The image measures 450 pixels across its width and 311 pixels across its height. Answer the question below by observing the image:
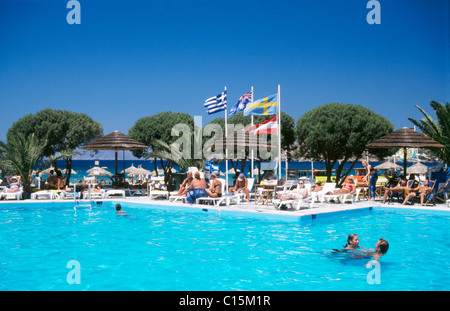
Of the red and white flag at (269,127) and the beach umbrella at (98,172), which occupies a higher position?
the red and white flag at (269,127)

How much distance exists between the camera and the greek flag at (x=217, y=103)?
57.9 ft

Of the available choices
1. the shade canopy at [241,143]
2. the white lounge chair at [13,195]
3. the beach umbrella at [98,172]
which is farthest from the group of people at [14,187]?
the shade canopy at [241,143]

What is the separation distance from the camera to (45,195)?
15117mm

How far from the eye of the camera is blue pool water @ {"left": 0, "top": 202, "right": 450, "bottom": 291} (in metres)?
5.76

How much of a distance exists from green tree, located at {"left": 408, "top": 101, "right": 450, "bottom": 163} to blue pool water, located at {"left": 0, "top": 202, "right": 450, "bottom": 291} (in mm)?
5092

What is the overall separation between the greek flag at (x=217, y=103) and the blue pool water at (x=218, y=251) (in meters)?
6.92

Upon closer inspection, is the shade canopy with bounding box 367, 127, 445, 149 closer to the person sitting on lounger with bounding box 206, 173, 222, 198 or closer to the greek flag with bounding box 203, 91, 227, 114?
the person sitting on lounger with bounding box 206, 173, 222, 198

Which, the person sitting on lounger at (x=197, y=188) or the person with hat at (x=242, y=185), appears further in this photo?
the person with hat at (x=242, y=185)

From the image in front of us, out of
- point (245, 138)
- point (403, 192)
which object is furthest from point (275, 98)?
point (403, 192)

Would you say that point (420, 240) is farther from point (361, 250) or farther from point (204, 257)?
point (204, 257)

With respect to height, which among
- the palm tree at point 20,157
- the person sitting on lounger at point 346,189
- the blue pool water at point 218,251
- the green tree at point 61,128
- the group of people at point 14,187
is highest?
the green tree at point 61,128

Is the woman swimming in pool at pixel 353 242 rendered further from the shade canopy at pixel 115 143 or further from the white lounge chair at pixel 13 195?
the white lounge chair at pixel 13 195

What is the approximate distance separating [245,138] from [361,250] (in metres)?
8.15

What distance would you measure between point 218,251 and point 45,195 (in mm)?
10168
